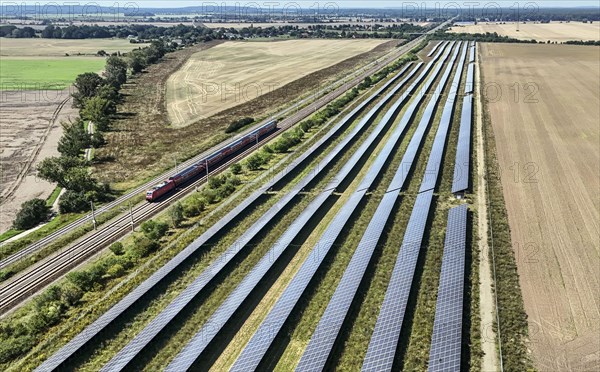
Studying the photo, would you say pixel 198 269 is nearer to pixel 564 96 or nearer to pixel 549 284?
pixel 549 284

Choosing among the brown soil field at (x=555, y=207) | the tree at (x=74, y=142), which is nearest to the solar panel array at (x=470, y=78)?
A: the brown soil field at (x=555, y=207)

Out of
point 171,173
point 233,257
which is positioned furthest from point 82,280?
point 171,173

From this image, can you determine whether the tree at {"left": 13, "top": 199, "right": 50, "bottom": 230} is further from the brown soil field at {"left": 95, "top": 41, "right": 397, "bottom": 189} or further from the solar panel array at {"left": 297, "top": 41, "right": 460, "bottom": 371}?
the solar panel array at {"left": 297, "top": 41, "right": 460, "bottom": 371}

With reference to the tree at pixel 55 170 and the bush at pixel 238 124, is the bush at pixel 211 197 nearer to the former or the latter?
the tree at pixel 55 170

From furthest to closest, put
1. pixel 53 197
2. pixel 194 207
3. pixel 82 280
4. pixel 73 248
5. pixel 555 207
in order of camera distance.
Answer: pixel 53 197 < pixel 194 207 < pixel 555 207 < pixel 73 248 < pixel 82 280

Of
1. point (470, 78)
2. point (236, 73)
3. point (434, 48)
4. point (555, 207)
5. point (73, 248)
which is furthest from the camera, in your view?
point (434, 48)

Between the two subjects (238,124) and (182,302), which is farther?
(238,124)

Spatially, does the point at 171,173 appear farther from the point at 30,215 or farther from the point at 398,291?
the point at 398,291

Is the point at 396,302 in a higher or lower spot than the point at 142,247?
lower
